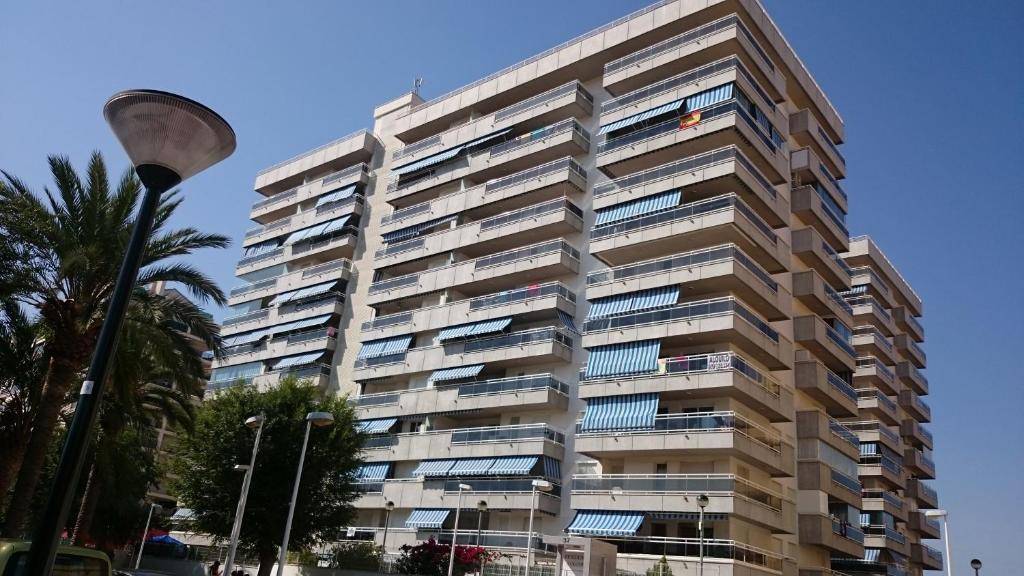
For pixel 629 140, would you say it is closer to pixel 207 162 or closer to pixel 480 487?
pixel 480 487

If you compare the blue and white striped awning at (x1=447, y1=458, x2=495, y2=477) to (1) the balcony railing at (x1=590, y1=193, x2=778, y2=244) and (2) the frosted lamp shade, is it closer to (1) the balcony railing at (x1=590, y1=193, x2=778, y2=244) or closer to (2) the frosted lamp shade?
(1) the balcony railing at (x1=590, y1=193, x2=778, y2=244)

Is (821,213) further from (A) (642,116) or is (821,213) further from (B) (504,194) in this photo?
(B) (504,194)

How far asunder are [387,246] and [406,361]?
8.79m

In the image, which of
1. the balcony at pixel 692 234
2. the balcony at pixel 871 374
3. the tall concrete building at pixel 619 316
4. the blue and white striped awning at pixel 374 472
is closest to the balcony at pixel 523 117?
the tall concrete building at pixel 619 316

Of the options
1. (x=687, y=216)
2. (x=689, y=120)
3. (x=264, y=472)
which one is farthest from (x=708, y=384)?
(x=264, y=472)

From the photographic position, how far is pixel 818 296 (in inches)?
1715

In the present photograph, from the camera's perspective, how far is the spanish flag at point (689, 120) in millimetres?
41000

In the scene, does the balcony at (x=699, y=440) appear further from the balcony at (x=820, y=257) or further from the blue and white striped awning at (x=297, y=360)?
the blue and white striped awning at (x=297, y=360)

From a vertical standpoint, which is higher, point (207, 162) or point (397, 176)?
point (397, 176)

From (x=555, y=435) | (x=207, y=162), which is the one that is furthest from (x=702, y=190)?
(x=207, y=162)

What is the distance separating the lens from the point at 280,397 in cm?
3666

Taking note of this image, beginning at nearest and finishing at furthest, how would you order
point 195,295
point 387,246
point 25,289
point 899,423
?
point 25,289
point 195,295
point 387,246
point 899,423

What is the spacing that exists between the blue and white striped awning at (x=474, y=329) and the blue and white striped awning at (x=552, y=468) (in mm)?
7743

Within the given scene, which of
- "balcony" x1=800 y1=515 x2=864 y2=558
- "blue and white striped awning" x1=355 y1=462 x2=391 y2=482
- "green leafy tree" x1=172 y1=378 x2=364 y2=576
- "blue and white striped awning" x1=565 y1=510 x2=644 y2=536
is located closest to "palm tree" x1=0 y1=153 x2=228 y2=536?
"green leafy tree" x1=172 y1=378 x2=364 y2=576
